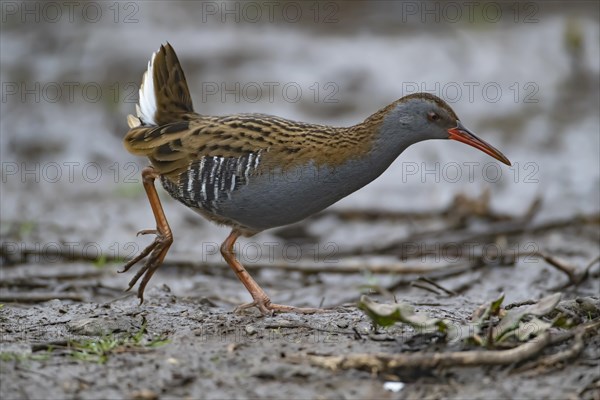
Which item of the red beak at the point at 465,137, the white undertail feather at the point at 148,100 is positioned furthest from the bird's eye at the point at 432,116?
the white undertail feather at the point at 148,100

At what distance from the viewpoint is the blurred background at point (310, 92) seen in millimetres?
8125

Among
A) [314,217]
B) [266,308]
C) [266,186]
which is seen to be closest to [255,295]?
[266,308]

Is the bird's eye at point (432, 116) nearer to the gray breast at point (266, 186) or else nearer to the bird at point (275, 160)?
the bird at point (275, 160)

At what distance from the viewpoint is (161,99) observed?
5348 millimetres

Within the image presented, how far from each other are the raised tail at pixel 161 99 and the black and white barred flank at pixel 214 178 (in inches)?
18.1

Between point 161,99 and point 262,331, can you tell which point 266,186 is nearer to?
point 262,331

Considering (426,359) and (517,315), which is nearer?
(426,359)

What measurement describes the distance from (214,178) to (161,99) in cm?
73

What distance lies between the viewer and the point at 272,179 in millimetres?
4789

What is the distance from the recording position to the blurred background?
8.12 meters

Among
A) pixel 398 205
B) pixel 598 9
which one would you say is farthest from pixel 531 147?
pixel 598 9

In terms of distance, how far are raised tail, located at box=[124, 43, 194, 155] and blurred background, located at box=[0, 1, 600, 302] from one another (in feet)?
6.17

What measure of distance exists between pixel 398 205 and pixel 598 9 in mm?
4624

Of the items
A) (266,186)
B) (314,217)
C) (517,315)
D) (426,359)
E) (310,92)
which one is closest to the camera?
(426,359)
